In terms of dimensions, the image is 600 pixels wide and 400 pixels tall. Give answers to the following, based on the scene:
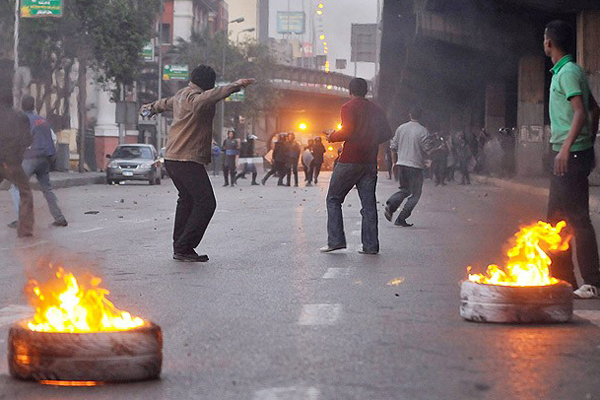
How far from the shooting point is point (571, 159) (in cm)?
970

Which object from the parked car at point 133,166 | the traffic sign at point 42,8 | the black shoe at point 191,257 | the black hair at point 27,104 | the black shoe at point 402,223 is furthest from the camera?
the parked car at point 133,166

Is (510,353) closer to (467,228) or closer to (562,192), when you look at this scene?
(562,192)

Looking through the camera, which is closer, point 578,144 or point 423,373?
point 423,373

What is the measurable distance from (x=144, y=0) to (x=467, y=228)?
123 feet

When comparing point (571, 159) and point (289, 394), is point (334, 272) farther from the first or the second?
point (289, 394)

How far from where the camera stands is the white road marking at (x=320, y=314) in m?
8.50

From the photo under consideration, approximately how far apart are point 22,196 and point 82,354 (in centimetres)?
1111

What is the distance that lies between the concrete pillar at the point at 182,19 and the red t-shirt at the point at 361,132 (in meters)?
93.8

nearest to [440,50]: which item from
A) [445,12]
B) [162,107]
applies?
[445,12]

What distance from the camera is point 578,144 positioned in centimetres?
973

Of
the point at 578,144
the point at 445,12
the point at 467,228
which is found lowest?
the point at 467,228

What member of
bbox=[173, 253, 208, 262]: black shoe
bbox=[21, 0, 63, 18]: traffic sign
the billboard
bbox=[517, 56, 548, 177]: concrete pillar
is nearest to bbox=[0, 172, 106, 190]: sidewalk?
bbox=[21, 0, 63, 18]: traffic sign

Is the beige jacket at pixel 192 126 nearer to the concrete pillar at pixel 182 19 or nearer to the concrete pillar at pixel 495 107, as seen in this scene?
the concrete pillar at pixel 495 107

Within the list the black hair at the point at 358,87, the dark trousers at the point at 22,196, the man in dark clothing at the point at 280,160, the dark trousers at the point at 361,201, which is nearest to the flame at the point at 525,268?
the dark trousers at the point at 361,201
